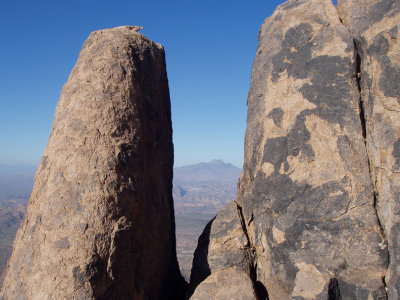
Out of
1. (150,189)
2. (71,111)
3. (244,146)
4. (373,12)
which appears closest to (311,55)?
(373,12)

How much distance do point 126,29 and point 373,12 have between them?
3477 mm

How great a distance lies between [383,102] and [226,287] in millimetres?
3030

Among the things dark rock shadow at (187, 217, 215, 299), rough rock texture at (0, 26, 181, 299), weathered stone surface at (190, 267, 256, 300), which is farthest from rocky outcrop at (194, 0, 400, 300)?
rough rock texture at (0, 26, 181, 299)

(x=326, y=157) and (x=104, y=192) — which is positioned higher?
(x=326, y=157)

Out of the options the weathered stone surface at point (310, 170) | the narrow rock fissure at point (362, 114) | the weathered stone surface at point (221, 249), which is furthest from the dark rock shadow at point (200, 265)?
the narrow rock fissure at point (362, 114)

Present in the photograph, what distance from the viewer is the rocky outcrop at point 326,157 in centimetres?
424

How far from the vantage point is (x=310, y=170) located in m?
4.71

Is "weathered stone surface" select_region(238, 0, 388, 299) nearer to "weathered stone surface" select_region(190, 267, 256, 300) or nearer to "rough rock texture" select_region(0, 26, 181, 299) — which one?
"weathered stone surface" select_region(190, 267, 256, 300)

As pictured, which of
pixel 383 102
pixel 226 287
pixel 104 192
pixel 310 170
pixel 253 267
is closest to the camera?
pixel 104 192

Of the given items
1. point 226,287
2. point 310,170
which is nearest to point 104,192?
point 226,287

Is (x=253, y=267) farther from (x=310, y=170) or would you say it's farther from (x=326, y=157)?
(x=326, y=157)

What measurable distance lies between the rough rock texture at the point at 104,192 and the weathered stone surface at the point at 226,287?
68 cm

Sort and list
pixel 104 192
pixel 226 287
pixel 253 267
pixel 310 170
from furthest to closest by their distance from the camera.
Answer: pixel 253 267
pixel 310 170
pixel 226 287
pixel 104 192

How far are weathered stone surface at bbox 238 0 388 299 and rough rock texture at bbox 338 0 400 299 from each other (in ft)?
0.38
